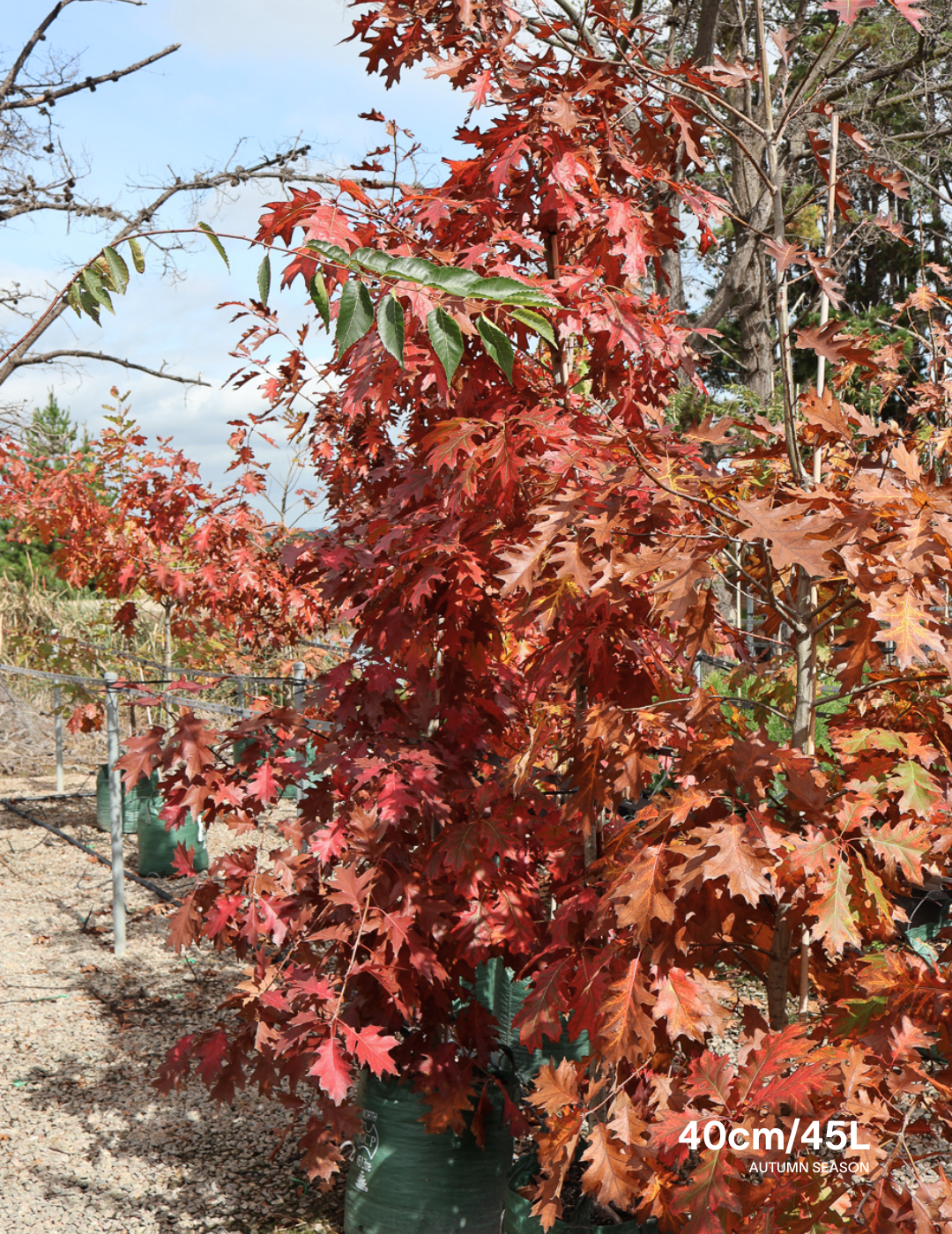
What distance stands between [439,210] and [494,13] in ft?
2.38

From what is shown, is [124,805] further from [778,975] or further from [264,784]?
[778,975]

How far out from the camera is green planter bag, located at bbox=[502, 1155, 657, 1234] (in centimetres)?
193

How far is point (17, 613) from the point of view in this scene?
37.8 ft

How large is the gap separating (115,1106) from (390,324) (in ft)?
11.2

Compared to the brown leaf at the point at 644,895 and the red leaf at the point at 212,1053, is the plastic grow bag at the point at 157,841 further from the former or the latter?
the brown leaf at the point at 644,895

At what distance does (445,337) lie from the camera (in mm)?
1075

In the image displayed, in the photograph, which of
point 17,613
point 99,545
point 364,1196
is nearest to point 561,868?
point 364,1196

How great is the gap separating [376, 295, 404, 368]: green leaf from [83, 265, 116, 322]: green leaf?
0.55m

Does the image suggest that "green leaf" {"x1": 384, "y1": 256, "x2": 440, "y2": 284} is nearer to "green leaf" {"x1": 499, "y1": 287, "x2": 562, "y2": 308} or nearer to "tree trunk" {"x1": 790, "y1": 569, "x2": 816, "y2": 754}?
"green leaf" {"x1": 499, "y1": 287, "x2": 562, "y2": 308}

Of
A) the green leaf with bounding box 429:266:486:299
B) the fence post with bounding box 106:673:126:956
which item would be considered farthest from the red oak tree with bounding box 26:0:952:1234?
the fence post with bounding box 106:673:126:956

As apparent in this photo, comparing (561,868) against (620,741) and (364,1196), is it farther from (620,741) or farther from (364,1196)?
(364,1196)

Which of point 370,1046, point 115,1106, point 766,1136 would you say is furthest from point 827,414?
point 115,1106

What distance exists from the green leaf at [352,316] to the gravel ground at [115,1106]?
2.67 metres

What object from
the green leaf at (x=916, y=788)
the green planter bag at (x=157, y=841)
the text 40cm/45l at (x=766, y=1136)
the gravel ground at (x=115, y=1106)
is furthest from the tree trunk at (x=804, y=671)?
the green planter bag at (x=157, y=841)
